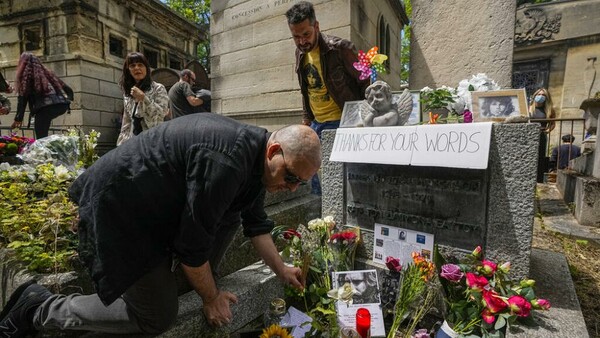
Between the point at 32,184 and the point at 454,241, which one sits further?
the point at 32,184

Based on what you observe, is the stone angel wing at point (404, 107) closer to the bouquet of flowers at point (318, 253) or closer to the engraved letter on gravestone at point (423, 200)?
the engraved letter on gravestone at point (423, 200)

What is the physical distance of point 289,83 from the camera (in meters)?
5.31

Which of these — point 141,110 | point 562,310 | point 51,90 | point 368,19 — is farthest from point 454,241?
point 51,90

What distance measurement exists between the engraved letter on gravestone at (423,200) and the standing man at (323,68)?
3.13ft

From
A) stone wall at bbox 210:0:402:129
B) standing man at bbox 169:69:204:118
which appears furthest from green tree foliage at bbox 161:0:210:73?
standing man at bbox 169:69:204:118

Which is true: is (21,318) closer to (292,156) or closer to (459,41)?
(292,156)

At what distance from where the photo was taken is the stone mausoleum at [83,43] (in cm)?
959

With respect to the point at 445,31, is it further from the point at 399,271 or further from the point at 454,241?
the point at 399,271

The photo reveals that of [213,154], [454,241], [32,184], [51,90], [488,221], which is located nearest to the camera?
[213,154]

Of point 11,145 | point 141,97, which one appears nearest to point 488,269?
point 141,97

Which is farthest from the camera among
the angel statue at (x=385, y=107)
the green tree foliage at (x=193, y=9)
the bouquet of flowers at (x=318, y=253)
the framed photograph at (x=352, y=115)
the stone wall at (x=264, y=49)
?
the green tree foliage at (x=193, y=9)

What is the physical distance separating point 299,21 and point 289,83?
252 centimetres

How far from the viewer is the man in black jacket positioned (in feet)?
4.28

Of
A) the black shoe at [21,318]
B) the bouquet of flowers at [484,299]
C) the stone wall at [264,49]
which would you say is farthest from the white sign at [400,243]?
the stone wall at [264,49]
